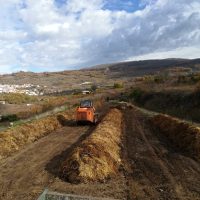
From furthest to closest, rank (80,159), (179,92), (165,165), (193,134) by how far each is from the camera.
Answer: (179,92) < (193,134) < (165,165) < (80,159)

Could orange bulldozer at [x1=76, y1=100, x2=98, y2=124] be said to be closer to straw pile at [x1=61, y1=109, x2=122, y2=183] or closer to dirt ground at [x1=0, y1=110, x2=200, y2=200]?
dirt ground at [x1=0, y1=110, x2=200, y2=200]

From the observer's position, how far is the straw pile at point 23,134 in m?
25.6

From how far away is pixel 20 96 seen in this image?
11025 cm

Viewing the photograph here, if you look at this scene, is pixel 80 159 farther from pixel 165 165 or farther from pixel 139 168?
pixel 165 165

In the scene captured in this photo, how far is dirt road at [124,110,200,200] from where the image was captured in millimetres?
14867

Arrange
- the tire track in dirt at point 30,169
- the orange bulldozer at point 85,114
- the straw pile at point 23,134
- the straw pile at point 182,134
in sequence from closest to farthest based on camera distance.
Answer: the tire track in dirt at point 30,169 → the straw pile at point 182,134 → the straw pile at point 23,134 → the orange bulldozer at point 85,114

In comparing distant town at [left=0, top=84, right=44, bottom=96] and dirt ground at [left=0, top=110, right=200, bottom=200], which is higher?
dirt ground at [left=0, top=110, right=200, bottom=200]

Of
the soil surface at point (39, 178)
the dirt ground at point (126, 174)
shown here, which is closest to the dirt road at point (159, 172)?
the dirt ground at point (126, 174)

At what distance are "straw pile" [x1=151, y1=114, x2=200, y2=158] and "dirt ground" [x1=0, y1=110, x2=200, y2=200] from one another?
0.63 metres

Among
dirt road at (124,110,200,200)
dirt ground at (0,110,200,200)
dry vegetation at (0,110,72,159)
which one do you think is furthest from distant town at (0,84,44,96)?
dirt road at (124,110,200,200)

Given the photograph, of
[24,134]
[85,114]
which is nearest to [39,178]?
[24,134]

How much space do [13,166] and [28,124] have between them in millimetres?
13000

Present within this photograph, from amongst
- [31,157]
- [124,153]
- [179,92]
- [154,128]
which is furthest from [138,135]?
[179,92]

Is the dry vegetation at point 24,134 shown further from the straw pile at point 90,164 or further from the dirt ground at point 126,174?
the straw pile at point 90,164
